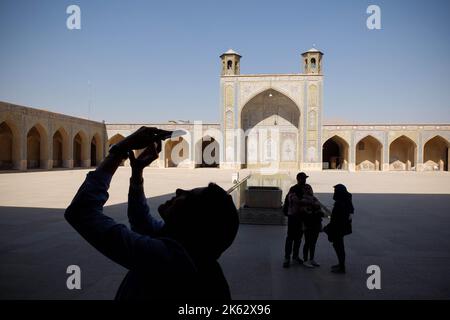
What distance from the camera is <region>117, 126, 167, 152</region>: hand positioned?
105 cm

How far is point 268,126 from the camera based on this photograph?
3031cm

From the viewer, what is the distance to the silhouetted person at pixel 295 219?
3.76 meters

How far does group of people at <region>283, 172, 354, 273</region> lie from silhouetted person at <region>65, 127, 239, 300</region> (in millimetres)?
2775

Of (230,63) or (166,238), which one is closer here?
(166,238)

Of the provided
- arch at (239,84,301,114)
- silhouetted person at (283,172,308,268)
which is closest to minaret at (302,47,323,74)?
arch at (239,84,301,114)

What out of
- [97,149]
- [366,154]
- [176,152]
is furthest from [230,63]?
[366,154]

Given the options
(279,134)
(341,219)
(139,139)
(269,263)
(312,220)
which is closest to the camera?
(139,139)

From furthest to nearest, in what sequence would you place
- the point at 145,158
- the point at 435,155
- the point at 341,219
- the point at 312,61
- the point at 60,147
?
the point at 435,155 → the point at 60,147 → the point at 312,61 → the point at 341,219 → the point at 145,158

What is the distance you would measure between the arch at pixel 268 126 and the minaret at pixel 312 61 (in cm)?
297

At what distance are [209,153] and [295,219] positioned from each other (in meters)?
30.9

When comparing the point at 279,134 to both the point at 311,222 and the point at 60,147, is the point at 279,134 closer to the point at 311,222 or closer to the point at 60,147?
the point at 60,147
